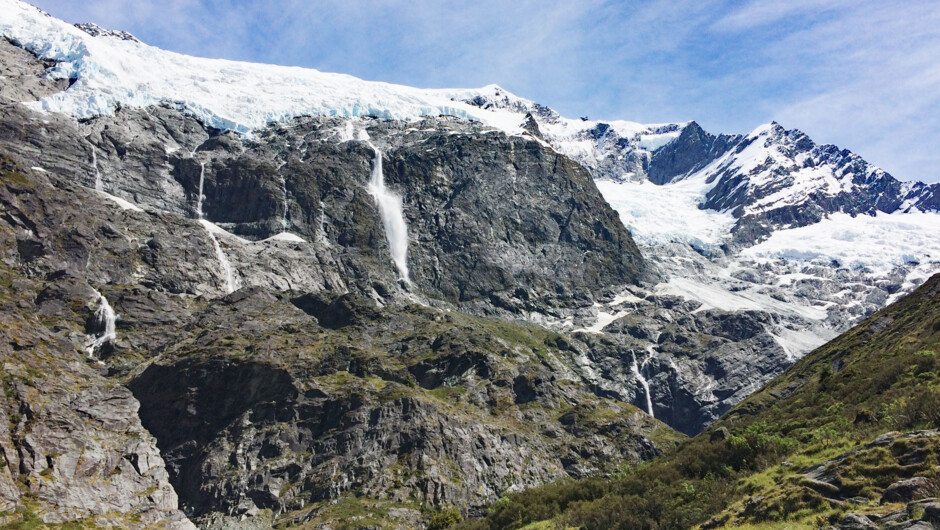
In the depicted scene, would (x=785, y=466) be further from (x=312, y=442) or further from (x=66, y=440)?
(x=312, y=442)

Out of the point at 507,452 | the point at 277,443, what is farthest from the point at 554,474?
the point at 277,443

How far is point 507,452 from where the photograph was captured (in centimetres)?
18338

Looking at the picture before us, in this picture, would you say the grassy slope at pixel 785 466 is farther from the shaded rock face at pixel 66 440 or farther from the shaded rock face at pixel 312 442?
the shaded rock face at pixel 312 442

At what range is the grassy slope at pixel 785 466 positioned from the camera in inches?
1387

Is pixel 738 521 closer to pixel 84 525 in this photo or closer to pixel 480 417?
pixel 84 525

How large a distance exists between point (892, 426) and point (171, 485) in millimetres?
160849

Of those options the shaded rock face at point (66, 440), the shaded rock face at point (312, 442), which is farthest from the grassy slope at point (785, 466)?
the shaded rock face at point (312, 442)

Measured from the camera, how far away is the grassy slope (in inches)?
1387

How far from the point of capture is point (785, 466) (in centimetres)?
4409

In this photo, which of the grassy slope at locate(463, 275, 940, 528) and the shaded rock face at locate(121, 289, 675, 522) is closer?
the grassy slope at locate(463, 275, 940, 528)

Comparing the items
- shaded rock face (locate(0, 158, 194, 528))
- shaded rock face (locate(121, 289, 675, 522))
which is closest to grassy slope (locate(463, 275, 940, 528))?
shaded rock face (locate(0, 158, 194, 528))

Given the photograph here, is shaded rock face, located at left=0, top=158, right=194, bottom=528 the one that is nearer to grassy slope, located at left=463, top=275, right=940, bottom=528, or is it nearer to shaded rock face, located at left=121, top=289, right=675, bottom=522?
shaded rock face, located at left=121, top=289, right=675, bottom=522

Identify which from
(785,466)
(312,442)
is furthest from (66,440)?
(785,466)

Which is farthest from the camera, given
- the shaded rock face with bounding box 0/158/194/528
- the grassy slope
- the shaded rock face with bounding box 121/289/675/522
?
the shaded rock face with bounding box 121/289/675/522
